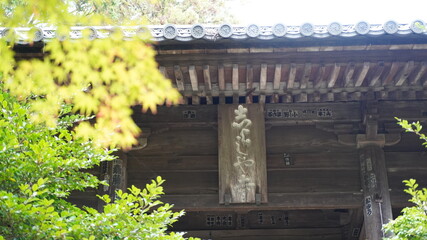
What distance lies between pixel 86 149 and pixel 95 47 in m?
1.19

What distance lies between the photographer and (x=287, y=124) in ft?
26.3

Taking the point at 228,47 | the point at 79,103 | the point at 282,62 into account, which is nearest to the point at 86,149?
the point at 79,103

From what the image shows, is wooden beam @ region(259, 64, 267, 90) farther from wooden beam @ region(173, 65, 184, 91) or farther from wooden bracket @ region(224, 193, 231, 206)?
wooden bracket @ region(224, 193, 231, 206)

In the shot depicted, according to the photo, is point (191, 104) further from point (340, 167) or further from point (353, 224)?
point (353, 224)

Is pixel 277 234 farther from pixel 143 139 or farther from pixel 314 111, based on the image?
pixel 143 139

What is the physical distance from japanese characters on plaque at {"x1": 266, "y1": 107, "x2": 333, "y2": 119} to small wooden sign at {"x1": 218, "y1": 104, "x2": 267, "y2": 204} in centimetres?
35

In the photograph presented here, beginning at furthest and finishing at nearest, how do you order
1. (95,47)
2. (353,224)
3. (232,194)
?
(353,224), (232,194), (95,47)

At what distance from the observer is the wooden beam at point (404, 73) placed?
267 inches

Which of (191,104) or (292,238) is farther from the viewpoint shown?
(292,238)

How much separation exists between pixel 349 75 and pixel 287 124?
1.38 metres

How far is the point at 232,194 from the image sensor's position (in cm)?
734

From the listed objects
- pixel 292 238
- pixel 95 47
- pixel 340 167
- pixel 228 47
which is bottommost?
pixel 292 238

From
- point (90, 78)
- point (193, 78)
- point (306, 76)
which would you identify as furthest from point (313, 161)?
point (90, 78)

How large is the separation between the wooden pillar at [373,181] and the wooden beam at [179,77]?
2.69 metres
